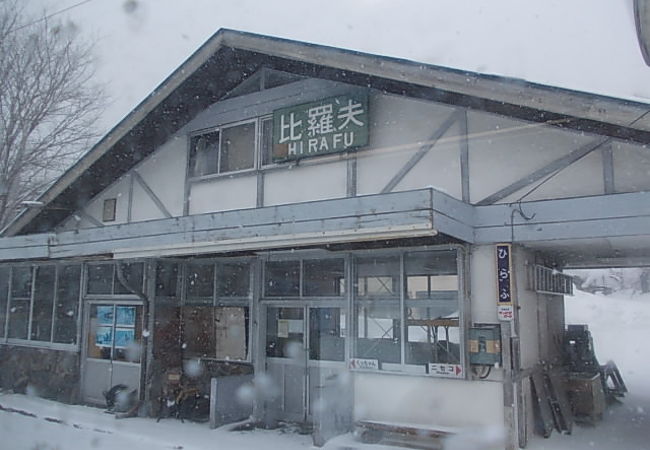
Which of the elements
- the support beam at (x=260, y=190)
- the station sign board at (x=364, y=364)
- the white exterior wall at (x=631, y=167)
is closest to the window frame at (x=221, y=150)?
the support beam at (x=260, y=190)

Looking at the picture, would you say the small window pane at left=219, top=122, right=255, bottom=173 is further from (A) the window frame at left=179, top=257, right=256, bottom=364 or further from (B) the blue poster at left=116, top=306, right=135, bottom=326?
(B) the blue poster at left=116, top=306, right=135, bottom=326

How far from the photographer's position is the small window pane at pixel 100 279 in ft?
37.6

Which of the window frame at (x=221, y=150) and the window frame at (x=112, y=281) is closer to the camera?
the window frame at (x=221, y=150)

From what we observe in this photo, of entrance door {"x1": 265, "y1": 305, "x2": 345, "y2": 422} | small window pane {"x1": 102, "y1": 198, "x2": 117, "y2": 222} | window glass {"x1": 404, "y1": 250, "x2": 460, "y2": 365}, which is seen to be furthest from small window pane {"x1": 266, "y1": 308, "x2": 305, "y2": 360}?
small window pane {"x1": 102, "y1": 198, "x2": 117, "y2": 222}

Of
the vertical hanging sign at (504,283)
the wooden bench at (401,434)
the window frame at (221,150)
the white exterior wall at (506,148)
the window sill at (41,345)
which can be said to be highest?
the window frame at (221,150)

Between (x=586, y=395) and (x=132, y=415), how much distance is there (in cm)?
716

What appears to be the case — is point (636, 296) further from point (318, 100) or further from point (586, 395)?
point (318, 100)

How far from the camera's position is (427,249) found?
26.2 ft

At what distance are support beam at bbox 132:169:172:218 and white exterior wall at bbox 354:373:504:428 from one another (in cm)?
465

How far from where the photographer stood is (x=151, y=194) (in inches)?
430

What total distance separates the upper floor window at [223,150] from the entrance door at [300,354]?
2.47 m

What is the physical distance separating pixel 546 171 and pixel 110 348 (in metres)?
8.30

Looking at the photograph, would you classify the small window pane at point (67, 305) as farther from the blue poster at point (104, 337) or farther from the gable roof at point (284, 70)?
the gable roof at point (284, 70)

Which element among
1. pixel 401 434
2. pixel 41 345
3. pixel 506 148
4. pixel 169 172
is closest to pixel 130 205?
pixel 169 172
